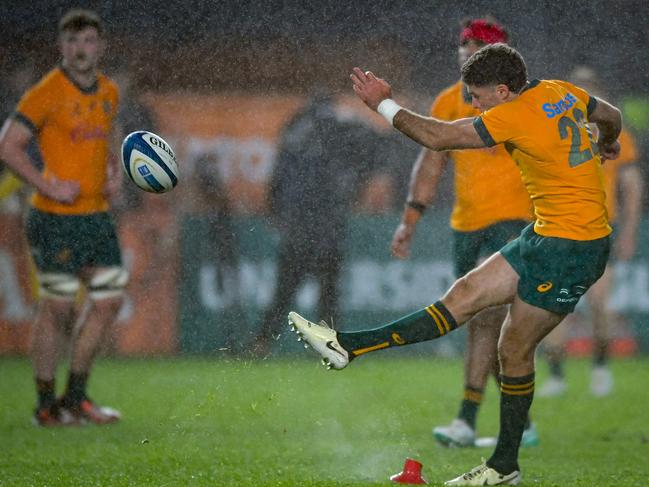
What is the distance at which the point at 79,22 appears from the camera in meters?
7.74

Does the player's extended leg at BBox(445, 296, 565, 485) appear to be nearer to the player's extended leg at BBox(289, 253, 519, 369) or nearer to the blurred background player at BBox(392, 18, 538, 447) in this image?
the player's extended leg at BBox(289, 253, 519, 369)

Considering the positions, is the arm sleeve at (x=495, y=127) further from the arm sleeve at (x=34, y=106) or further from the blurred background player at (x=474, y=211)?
the arm sleeve at (x=34, y=106)

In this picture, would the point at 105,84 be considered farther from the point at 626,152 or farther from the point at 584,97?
the point at 626,152

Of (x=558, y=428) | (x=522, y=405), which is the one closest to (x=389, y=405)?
(x=558, y=428)

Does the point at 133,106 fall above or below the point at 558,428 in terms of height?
above

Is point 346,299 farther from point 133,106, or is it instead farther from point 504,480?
point 504,480

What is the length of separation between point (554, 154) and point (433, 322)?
0.90 meters

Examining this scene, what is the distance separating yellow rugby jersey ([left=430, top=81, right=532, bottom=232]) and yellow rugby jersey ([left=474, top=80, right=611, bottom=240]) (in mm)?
1516

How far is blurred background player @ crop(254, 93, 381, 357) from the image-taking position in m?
10.3

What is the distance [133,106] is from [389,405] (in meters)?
3.20

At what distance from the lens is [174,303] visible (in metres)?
11.3

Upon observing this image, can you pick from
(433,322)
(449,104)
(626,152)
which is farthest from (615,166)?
(433,322)

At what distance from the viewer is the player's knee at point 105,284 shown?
26.0ft

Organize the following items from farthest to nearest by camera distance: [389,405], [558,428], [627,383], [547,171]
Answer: [627,383] < [389,405] < [558,428] < [547,171]
